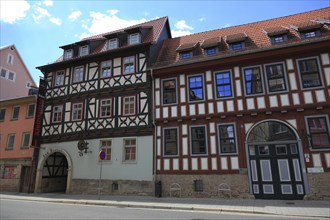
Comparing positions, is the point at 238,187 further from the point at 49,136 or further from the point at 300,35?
the point at 49,136

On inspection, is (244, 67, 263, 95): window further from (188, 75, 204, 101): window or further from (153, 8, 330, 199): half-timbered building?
(188, 75, 204, 101): window

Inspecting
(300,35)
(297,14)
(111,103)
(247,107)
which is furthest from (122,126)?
(297,14)

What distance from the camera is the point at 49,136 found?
20.3 m

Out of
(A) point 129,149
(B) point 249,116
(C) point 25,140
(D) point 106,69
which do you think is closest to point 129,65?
(D) point 106,69

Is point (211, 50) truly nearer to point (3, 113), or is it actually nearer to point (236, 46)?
point (236, 46)

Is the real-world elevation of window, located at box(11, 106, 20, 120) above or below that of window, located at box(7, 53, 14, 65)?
below

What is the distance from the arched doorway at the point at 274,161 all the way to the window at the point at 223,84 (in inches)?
107

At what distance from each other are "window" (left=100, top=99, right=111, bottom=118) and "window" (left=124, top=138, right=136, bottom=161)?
270 cm

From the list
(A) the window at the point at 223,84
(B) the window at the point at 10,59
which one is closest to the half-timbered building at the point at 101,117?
(A) the window at the point at 223,84

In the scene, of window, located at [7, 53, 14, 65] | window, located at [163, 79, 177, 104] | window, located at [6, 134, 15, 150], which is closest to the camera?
window, located at [163, 79, 177, 104]

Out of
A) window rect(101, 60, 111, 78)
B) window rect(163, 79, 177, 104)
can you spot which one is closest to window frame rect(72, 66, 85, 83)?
window rect(101, 60, 111, 78)

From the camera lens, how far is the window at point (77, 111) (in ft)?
64.8

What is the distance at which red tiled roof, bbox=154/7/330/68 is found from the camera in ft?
54.4

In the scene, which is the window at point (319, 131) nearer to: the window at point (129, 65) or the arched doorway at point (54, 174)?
the window at point (129, 65)
